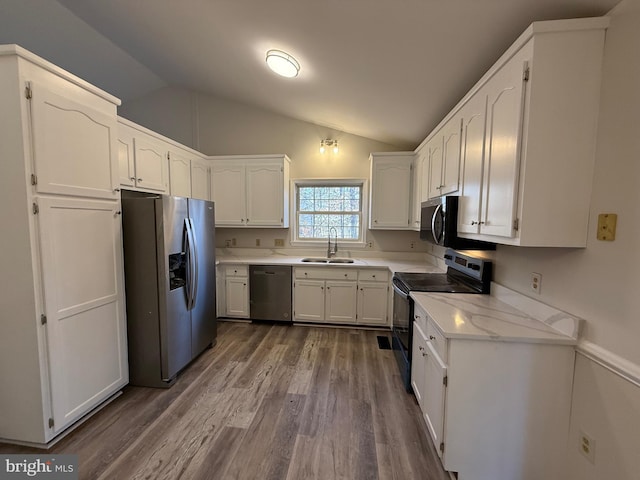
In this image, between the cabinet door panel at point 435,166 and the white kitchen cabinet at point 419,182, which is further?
the white kitchen cabinet at point 419,182

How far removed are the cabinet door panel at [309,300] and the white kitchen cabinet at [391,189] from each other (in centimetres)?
119

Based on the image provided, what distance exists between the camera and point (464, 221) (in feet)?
6.15

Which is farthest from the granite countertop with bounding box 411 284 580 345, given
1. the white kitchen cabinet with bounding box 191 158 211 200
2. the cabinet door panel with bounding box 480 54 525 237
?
the white kitchen cabinet with bounding box 191 158 211 200

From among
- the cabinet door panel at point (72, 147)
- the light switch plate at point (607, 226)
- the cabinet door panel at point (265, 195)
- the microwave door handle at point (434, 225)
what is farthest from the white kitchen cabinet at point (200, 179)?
the light switch plate at point (607, 226)

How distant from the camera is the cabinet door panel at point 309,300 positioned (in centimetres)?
343

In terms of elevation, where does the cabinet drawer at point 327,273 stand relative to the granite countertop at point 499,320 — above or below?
below

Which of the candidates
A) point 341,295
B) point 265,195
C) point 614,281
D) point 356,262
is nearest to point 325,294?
point 341,295

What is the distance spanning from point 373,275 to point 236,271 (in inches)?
70.9

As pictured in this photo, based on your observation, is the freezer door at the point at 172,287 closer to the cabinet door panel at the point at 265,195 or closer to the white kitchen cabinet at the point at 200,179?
the white kitchen cabinet at the point at 200,179

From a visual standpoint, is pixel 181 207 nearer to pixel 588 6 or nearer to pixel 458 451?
pixel 458 451

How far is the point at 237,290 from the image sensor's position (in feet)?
11.7

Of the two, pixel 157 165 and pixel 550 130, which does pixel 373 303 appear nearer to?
pixel 550 130

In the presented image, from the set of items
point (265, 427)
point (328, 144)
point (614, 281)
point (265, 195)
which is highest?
point (328, 144)

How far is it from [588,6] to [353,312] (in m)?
3.06
